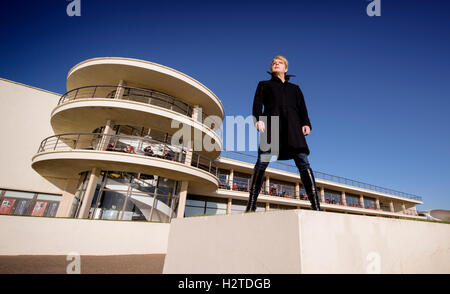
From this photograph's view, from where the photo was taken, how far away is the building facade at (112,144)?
11.0m

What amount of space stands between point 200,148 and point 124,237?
7358 millimetres

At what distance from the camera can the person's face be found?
3.30 m

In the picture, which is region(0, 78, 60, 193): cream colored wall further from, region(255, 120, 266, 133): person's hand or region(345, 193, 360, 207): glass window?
region(345, 193, 360, 207): glass window

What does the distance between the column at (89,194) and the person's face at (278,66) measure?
11.4m

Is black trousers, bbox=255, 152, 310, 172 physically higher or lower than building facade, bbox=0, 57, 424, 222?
lower

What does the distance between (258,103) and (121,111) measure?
10.6 meters

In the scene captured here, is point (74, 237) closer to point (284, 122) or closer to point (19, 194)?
point (19, 194)

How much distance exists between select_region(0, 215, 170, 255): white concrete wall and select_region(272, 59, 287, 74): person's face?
32.6 feet

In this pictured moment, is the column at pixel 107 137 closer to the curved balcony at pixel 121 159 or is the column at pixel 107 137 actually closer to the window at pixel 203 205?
the curved balcony at pixel 121 159

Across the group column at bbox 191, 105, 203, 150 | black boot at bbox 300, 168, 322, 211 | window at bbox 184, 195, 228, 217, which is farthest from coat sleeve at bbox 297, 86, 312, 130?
window at bbox 184, 195, 228, 217

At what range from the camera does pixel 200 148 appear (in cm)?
1496

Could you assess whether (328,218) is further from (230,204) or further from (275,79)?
(230,204)

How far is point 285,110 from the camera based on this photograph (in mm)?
2945
